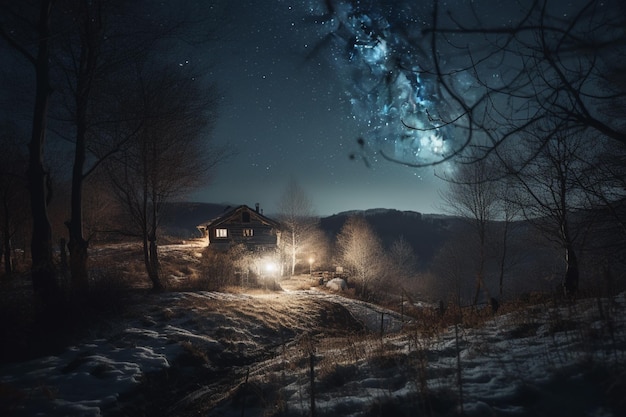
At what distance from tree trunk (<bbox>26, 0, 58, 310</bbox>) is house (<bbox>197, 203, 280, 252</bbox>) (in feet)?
91.6

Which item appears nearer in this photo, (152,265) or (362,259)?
(152,265)

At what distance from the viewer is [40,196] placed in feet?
26.7

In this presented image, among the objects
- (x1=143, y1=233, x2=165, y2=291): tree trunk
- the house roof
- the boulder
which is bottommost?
the boulder

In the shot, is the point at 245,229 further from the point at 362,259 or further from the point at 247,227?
the point at 362,259

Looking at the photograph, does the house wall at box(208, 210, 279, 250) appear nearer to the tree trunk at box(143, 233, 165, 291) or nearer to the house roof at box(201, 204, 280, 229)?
the house roof at box(201, 204, 280, 229)

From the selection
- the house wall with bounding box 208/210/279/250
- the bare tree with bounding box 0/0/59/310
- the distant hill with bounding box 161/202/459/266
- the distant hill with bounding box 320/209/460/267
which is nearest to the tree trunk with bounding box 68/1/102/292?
the bare tree with bounding box 0/0/59/310

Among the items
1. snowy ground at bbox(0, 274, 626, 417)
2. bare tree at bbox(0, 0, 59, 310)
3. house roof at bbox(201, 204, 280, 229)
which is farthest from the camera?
house roof at bbox(201, 204, 280, 229)

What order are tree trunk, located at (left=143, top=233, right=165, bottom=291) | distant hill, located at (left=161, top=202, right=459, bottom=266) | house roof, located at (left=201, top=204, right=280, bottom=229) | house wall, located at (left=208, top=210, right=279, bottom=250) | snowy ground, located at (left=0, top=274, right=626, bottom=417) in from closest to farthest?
snowy ground, located at (left=0, top=274, right=626, bottom=417) → tree trunk, located at (left=143, top=233, right=165, bottom=291) → house wall, located at (left=208, top=210, right=279, bottom=250) → house roof, located at (left=201, top=204, right=280, bottom=229) → distant hill, located at (left=161, top=202, right=459, bottom=266)

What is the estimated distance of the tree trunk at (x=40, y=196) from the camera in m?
8.07

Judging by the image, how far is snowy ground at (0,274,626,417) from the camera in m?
3.49

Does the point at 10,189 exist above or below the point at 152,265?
above

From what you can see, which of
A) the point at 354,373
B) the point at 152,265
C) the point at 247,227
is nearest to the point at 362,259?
the point at 247,227

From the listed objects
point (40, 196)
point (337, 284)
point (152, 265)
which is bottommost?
point (337, 284)

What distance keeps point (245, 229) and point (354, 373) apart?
1296 inches
